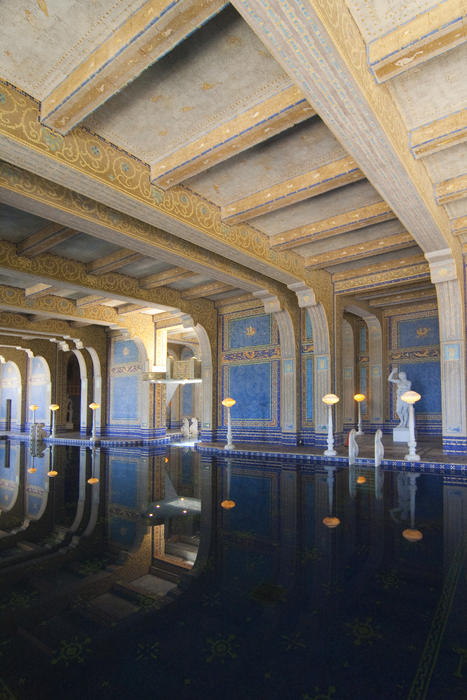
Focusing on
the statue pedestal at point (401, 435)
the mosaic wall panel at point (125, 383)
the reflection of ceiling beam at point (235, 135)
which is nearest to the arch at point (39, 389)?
the mosaic wall panel at point (125, 383)

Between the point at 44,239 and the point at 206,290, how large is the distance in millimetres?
4438

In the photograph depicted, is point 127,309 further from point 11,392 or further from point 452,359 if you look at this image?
point 11,392

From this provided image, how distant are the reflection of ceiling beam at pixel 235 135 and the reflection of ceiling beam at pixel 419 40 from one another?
72 cm

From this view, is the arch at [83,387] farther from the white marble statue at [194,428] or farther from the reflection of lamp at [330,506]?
the reflection of lamp at [330,506]

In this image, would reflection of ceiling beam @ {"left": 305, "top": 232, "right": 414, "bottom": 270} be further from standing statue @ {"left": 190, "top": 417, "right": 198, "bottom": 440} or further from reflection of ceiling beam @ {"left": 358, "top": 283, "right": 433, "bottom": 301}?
standing statue @ {"left": 190, "top": 417, "right": 198, "bottom": 440}

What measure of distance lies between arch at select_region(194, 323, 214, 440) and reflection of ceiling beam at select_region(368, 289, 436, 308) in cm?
474

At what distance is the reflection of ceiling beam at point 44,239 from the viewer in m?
6.78

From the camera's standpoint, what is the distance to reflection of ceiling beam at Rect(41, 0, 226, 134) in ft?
10.0

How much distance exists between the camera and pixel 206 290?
10742 millimetres

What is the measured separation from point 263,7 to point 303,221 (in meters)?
4.46

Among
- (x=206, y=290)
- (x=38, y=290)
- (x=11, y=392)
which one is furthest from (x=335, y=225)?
(x=11, y=392)

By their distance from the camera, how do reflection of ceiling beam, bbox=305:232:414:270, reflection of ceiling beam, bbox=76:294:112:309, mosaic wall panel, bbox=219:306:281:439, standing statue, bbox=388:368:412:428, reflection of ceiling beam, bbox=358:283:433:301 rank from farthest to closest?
mosaic wall panel, bbox=219:306:281:439
reflection of ceiling beam, bbox=76:294:112:309
reflection of ceiling beam, bbox=358:283:433:301
standing statue, bbox=388:368:412:428
reflection of ceiling beam, bbox=305:232:414:270

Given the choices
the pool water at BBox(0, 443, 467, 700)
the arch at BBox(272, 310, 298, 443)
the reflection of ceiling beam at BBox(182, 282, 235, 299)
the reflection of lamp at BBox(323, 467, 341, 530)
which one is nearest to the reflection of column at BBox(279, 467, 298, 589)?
the pool water at BBox(0, 443, 467, 700)

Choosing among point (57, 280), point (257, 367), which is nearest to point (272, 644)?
point (57, 280)
